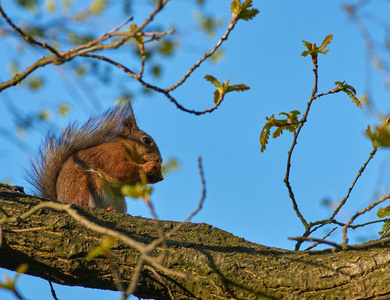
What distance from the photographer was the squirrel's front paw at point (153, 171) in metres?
4.24

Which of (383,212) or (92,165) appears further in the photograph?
(92,165)

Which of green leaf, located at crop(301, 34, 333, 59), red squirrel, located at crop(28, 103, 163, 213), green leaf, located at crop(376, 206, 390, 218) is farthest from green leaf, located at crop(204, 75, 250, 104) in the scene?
red squirrel, located at crop(28, 103, 163, 213)

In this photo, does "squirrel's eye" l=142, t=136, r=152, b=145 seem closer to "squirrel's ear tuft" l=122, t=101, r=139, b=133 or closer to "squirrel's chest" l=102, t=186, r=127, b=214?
"squirrel's ear tuft" l=122, t=101, r=139, b=133

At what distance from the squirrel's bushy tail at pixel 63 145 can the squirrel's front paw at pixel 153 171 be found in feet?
2.16

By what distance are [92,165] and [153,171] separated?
1.89ft

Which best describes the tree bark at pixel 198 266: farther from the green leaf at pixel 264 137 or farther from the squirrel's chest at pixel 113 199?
the squirrel's chest at pixel 113 199

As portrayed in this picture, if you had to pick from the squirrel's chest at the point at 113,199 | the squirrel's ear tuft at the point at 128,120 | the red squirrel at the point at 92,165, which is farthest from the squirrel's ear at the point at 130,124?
the squirrel's chest at the point at 113,199

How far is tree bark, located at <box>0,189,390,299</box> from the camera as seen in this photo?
2.13 m

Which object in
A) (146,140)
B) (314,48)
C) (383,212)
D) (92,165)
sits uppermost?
(146,140)

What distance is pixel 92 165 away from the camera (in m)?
4.06

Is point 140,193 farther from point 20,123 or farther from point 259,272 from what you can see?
point 20,123

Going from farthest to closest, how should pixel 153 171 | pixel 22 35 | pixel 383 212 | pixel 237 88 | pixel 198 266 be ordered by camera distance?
1. pixel 153 171
2. pixel 383 212
3. pixel 198 266
4. pixel 237 88
5. pixel 22 35

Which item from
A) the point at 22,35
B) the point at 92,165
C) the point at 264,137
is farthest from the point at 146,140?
the point at 22,35

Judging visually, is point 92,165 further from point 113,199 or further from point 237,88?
Result: point 237,88
